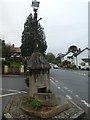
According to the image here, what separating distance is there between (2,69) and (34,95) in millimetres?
30386

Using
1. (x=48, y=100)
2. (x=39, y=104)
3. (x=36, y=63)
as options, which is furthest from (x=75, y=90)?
(x=39, y=104)

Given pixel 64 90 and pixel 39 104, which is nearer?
pixel 39 104

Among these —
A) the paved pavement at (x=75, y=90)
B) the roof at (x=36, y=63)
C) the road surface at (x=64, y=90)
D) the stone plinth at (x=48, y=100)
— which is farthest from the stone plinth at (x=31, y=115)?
the roof at (x=36, y=63)

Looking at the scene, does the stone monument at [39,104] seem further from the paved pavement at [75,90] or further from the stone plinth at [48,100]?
the paved pavement at [75,90]

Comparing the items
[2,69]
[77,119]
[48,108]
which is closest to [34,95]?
[48,108]

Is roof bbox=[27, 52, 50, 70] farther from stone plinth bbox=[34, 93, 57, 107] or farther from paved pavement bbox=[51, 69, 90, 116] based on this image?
paved pavement bbox=[51, 69, 90, 116]

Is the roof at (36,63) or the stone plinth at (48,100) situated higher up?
the roof at (36,63)

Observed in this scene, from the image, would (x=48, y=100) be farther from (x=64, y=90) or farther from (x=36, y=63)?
(x=64, y=90)

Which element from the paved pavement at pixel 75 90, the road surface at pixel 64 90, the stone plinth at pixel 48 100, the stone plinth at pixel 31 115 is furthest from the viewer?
the road surface at pixel 64 90

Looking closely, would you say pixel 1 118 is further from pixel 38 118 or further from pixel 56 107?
pixel 56 107

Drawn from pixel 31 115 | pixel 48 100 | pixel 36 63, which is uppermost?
pixel 36 63

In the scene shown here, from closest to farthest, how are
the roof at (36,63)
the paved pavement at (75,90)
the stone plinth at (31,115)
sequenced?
1. the stone plinth at (31,115)
2. the roof at (36,63)
3. the paved pavement at (75,90)

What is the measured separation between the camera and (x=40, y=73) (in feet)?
45.5

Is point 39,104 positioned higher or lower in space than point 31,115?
higher
